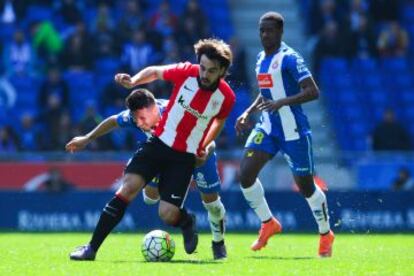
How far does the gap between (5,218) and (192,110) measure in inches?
339

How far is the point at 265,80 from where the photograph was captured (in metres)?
12.7

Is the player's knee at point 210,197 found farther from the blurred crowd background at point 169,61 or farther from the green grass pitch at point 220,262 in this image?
the blurred crowd background at point 169,61

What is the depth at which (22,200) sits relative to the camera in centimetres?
1903

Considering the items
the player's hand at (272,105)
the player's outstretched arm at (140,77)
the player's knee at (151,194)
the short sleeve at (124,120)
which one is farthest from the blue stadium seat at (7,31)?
the player's outstretched arm at (140,77)

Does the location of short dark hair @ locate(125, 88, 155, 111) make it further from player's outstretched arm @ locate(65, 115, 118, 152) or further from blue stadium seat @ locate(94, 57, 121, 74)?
blue stadium seat @ locate(94, 57, 121, 74)

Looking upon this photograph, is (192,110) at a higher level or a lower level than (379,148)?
higher

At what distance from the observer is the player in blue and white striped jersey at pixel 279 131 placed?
Result: 12547 mm

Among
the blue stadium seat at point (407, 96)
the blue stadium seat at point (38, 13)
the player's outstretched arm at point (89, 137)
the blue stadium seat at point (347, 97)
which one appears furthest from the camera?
the blue stadium seat at point (407, 96)

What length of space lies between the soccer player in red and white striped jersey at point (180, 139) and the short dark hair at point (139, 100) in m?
0.35

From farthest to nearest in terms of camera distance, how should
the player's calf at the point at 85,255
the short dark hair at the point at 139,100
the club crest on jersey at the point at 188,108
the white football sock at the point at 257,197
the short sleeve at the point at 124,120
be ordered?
the white football sock at the point at 257,197
the short sleeve at the point at 124,120
the short dark hair at the point at 139,100
the club crest on jersey at the point at 188,108
the player's calf at the point at 85,255

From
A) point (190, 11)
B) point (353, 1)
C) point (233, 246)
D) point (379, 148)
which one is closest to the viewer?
point (233, 246)

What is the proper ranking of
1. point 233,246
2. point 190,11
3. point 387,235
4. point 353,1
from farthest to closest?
point 353,1 → point 190,11 → point 387,235 → point 233,246

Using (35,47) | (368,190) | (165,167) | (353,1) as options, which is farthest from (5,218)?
(353,1)

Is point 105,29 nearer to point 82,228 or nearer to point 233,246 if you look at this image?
point 82,228
